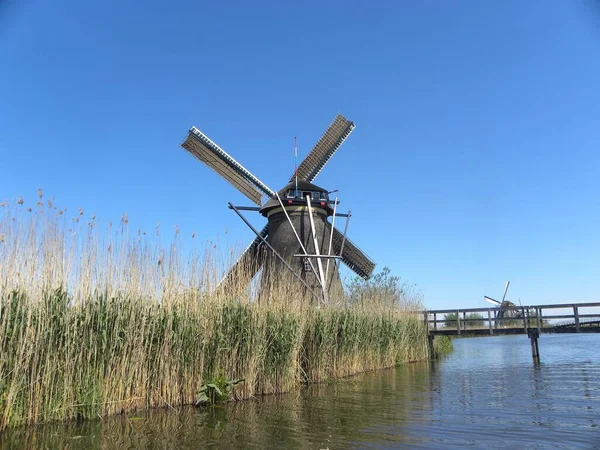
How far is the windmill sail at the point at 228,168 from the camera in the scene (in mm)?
20859

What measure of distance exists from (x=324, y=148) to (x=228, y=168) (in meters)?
4.85

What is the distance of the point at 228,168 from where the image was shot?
2141 centimetres

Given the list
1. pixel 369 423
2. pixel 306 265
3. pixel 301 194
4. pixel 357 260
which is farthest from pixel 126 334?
pixel 357 260

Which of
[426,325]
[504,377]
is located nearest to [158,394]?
[504,377]

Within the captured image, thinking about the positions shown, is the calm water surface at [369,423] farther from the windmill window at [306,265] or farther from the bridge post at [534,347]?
the windmill window at [306,265]

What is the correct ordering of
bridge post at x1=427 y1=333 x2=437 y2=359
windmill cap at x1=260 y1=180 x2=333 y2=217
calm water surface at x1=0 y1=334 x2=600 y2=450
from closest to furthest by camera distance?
calm water surface at x1=0 y1=334 x2=600 y2=450, bridge post at x1=427 y1=333 x2=437 y2=359, windmill cap at x1=260 y1=180 x2=333 y2=217

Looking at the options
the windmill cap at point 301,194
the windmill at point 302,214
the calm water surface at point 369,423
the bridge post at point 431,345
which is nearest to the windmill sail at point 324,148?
the windmill at point 302,214

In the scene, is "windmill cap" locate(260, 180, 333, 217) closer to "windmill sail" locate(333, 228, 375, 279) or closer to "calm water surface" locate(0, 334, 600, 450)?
"windmill sail" locate(333, 228, 375, 279)

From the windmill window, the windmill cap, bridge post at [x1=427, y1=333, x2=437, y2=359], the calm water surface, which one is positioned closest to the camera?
the calm water surface

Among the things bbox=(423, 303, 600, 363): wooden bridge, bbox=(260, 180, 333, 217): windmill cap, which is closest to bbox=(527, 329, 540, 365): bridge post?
bbox=(423, 303, 600, 363): wooden bridge

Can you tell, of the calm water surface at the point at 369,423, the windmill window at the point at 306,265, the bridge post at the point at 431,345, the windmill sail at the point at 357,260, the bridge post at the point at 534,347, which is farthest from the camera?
the windmill sail at the point at 357,260

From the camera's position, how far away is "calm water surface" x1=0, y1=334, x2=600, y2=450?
5.09 m

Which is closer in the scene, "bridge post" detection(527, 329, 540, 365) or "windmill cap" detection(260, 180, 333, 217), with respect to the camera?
"bridge post" detection(527, 329, 540, 365)

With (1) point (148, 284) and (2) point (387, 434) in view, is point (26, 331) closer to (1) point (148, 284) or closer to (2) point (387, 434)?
(1) point (148, 284)
